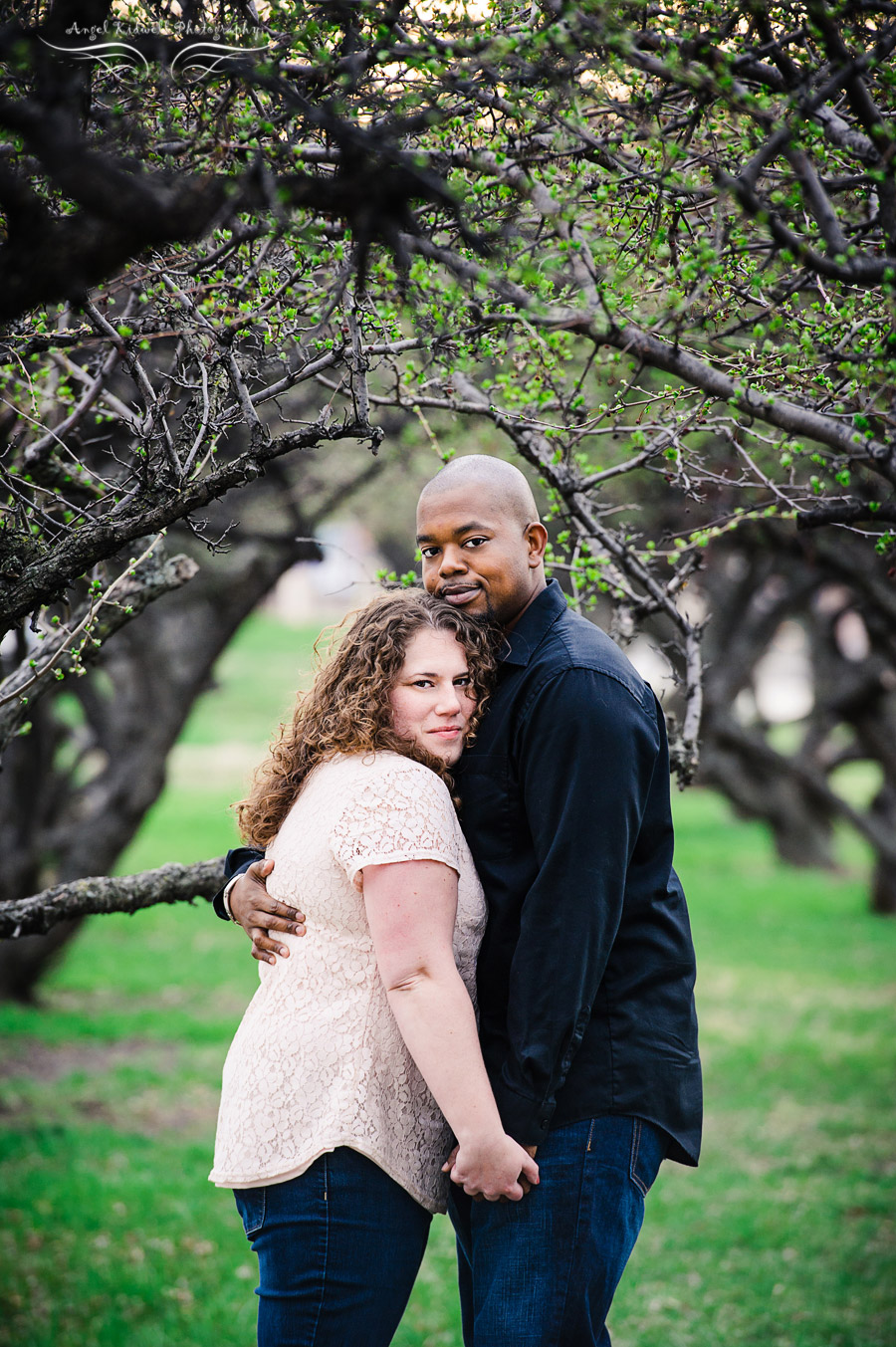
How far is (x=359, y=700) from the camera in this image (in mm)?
2572

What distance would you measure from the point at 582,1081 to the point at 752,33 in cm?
243

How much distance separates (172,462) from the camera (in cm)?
261

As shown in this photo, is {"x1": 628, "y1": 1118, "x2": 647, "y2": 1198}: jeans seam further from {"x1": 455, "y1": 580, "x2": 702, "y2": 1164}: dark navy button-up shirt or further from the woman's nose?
the woman's nose

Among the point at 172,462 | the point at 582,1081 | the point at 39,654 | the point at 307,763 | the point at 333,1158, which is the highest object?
the point at 172,462

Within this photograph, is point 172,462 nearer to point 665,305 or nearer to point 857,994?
point 665,305

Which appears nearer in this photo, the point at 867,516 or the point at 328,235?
the point at 328,235

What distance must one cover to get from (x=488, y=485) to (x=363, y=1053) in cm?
141

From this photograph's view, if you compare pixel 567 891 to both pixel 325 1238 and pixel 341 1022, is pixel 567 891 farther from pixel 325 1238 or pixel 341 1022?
pixel 325 1238

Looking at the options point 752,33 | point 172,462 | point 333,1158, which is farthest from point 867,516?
point 333,1158

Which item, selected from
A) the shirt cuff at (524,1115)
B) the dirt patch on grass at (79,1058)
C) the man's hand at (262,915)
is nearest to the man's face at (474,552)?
the man's hand at (262,915)

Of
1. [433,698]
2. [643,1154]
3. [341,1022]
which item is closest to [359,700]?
[433,698]

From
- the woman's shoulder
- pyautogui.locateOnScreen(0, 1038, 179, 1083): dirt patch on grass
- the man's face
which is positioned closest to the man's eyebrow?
the man's face

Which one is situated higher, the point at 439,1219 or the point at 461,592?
the point at 461,592

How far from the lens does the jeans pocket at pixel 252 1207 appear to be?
2377mm
